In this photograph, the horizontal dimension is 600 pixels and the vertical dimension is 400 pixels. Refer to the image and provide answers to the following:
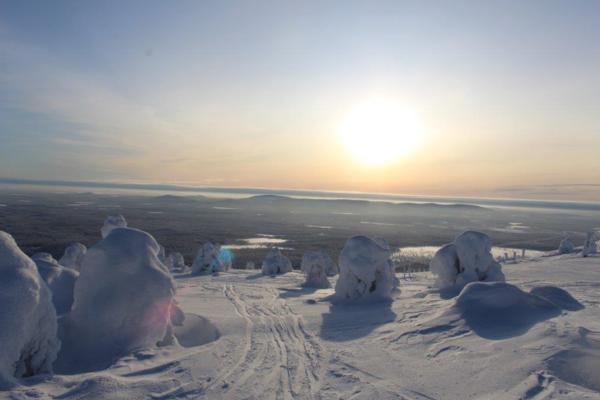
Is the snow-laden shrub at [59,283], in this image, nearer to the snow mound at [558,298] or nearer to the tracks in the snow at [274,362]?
the tracks in the snow at [274,362]

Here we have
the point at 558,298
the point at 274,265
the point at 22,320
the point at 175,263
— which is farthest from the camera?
the point at 175,263

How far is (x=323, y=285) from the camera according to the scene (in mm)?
30078

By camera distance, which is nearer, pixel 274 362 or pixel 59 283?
pixel 274 362

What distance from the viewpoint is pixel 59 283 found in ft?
54.3

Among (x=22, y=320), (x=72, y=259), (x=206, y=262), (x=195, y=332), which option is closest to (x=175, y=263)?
(x=206, y=262)

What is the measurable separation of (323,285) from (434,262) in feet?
28.7

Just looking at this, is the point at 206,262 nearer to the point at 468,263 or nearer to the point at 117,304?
the point at 468,263

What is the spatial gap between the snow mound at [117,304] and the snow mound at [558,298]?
1391 centimetres

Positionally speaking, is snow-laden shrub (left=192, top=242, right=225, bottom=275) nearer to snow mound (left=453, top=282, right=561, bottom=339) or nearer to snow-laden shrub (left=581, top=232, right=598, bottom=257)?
snow mound (left=453, top=282, right=561, bottom=339)

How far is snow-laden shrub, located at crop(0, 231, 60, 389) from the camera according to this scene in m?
8.65

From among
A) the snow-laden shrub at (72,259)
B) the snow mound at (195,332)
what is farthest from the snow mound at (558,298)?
the snow-laden shrub at (72,259)

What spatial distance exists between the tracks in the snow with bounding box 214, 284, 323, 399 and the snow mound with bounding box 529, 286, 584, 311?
9.47 metres

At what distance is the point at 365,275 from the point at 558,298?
340 inches

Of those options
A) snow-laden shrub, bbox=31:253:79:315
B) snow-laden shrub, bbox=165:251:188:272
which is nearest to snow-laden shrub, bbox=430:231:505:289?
snow-laden shrub, bbox=31:253:79:315
